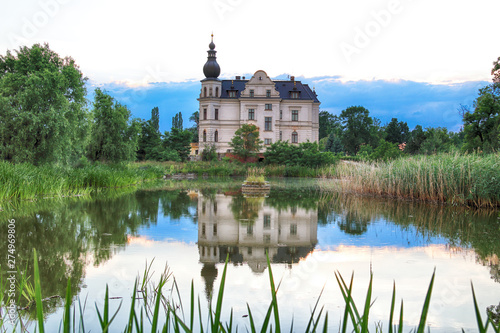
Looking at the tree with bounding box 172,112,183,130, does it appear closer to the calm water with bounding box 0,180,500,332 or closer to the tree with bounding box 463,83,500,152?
the tree with bounding box 463,83,500,152

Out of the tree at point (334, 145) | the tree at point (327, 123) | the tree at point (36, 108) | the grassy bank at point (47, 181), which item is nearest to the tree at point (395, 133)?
the tree at point (334, 145)

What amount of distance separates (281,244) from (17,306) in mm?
4451

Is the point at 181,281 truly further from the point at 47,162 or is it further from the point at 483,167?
the point at 47,162

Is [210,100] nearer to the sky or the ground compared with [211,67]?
nearer to the ground

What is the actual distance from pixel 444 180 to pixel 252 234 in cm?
777

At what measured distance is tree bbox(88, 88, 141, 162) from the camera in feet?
77.9

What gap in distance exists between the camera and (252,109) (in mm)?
46094

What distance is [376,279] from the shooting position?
551 centimetres

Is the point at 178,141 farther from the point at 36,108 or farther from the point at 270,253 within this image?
the point at 270,253

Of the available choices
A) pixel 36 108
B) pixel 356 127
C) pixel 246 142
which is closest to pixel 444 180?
pixel 36 108

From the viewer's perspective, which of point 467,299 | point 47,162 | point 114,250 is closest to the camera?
point 467,299

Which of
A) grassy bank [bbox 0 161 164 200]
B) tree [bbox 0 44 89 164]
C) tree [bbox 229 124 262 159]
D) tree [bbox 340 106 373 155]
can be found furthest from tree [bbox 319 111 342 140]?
tree [bbox 0 44 89 164]

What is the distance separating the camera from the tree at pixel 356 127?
215ft

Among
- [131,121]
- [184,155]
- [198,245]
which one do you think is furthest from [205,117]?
[198,245]
